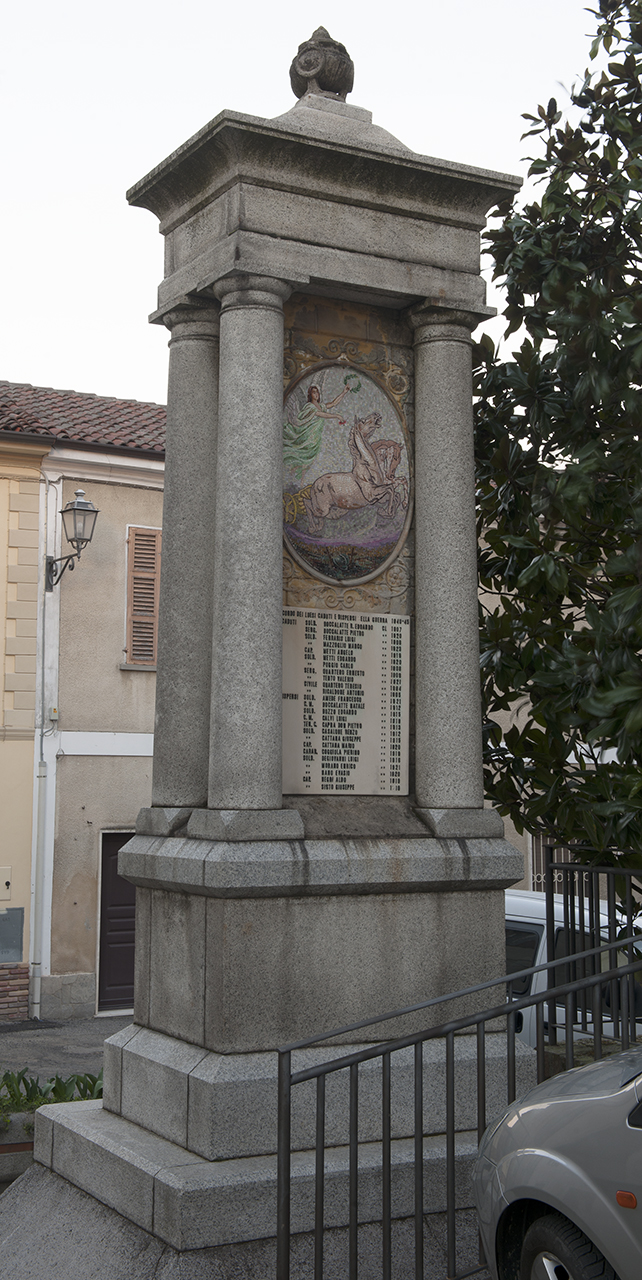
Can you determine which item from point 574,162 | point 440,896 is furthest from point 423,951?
point 574,162

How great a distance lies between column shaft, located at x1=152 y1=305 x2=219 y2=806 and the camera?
5836 millimetres

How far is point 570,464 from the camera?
632 cm

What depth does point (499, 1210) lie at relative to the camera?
405cm

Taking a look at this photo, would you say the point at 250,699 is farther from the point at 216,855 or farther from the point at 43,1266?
the point at 43,1266

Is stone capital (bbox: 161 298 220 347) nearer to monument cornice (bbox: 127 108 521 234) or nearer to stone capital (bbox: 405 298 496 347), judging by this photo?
monument cornice (bbox: 127 108 521 234)

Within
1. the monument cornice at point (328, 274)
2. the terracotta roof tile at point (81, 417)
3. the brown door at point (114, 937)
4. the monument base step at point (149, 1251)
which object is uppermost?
the terracotta roof tile at point (81, 417)

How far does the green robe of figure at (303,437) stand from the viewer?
19.4 ft

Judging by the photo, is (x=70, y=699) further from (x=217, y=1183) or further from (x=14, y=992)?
(x=217, y=1183)

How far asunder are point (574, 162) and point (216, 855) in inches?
174

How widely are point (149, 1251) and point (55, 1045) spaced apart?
10.4m

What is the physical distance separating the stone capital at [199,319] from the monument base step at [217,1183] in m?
3.53

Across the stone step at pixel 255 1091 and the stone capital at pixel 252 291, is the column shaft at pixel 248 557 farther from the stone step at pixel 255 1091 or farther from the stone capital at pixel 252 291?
the stone step at pixel 255 1091

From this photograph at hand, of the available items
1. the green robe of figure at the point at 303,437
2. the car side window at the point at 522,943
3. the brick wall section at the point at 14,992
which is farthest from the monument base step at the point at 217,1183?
the brick wall section at the point at 14,992

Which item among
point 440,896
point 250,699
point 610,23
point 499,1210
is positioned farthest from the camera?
point 610,23
